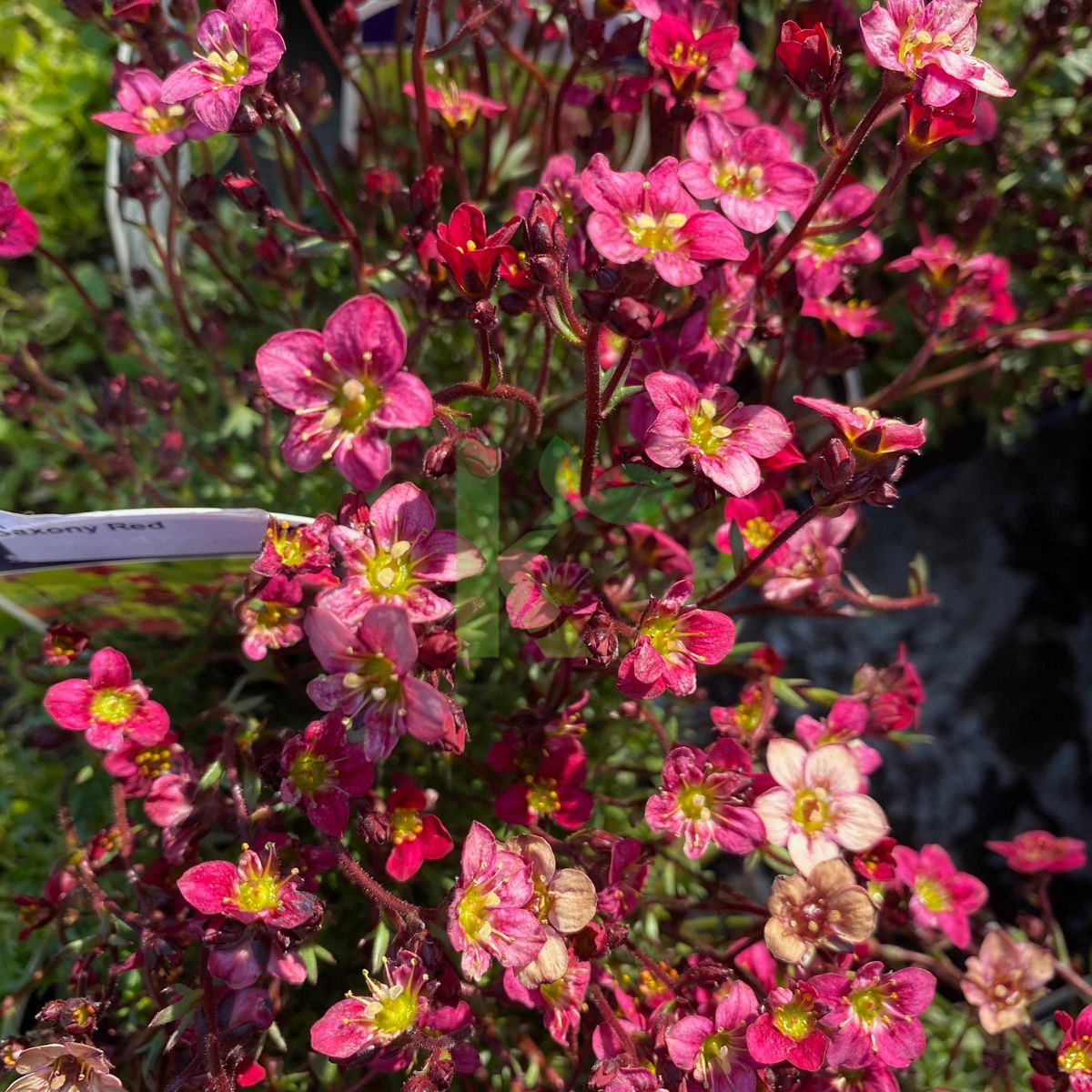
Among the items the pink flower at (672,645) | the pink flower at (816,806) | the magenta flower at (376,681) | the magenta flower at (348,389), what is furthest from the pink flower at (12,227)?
the pink flower at (816,806)

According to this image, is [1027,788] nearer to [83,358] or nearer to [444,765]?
[444,765]

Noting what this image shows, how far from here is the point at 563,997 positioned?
108 centimetres

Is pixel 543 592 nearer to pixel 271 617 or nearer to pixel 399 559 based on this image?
pixel 399 559

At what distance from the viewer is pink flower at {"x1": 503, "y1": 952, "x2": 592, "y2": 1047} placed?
1064mm

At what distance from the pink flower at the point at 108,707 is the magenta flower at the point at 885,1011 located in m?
0.81

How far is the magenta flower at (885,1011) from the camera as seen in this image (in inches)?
41.9

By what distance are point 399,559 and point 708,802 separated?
1.54 ft

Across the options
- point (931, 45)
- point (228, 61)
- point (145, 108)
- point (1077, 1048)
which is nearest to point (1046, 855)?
point (1077, 1048)

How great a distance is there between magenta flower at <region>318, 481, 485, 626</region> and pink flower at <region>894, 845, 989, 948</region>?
748 millimetres

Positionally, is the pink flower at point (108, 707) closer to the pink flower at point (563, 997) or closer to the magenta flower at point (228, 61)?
the pink flower at point (563, 997)

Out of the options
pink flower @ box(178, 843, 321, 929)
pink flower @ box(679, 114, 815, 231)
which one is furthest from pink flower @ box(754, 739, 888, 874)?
pink flower @ box(679, 114, 815, 231)

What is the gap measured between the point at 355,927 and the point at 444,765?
309 mm

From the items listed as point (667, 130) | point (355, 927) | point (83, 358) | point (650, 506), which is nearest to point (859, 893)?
point (650, 506)

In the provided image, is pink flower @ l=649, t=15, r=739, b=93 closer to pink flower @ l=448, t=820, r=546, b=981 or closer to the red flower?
the red flower
